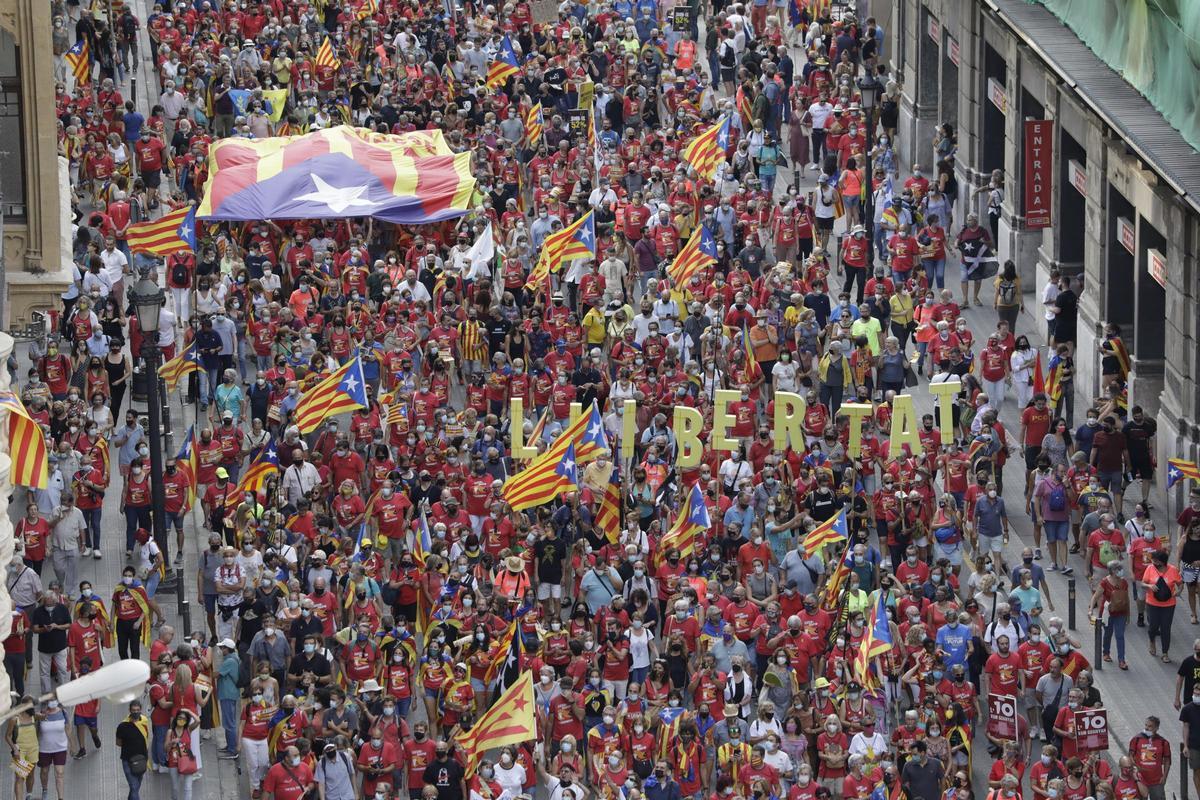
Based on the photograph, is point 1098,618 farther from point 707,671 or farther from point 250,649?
point 250,649

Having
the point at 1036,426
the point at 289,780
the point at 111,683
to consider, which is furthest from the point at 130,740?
the point at 111,683

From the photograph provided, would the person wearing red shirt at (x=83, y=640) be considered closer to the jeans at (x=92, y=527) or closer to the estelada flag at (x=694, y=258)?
the jeans at (x=92, y=527)

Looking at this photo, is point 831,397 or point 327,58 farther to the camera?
point 327,58

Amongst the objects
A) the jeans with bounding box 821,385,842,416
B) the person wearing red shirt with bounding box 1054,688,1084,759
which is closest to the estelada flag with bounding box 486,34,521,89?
the jeans with bounding box 821,385,842,416

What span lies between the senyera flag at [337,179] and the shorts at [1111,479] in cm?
1287

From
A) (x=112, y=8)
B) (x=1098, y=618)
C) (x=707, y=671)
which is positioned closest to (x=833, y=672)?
(x=707, y=671)

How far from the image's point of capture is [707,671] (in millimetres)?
31375

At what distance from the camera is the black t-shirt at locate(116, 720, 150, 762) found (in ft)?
100

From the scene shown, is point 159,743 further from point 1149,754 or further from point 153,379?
point 1149,754

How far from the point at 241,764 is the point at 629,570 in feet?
15.9

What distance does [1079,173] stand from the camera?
43.7 metres

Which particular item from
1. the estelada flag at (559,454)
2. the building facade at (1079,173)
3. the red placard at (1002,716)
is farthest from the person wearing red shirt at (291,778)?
the building facade at (1079,173)

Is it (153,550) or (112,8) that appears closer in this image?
(153,550)

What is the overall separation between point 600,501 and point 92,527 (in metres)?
6.28
